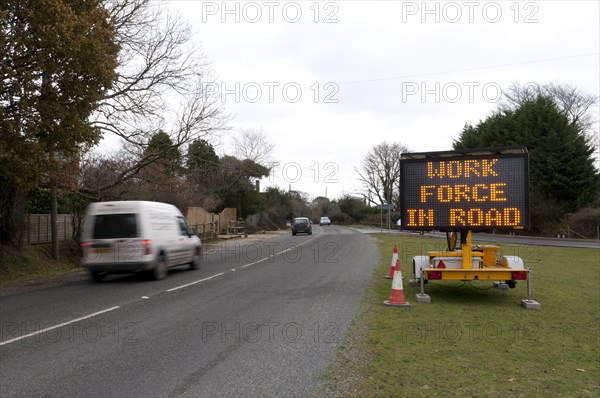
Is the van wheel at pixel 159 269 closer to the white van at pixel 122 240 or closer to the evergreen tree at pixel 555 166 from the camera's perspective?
the white van at pixel 122 240

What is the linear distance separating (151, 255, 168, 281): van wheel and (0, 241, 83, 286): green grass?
156 inches

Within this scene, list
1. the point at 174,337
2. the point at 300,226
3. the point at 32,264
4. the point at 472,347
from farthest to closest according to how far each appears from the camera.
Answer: the point at 300,226
the point at 32,264
the point at 174,337
the point at 472,347

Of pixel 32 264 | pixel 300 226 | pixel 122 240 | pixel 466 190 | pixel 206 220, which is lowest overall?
pixel 32 264

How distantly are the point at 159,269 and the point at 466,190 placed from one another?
329 inches

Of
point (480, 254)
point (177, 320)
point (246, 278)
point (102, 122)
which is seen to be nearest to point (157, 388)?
point (177, 320)

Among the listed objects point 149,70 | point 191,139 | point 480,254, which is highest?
point 149,70

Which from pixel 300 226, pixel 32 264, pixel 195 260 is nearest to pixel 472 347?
pixel 195 260

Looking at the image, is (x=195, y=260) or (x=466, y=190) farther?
(x=195, y=260)

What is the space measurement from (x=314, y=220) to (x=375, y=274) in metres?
106

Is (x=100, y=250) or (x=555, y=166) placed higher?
(x=555, y=166)

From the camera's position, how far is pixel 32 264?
17.3 metres

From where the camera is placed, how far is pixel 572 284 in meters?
13.5

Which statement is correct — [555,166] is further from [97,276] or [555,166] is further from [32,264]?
[32,264]

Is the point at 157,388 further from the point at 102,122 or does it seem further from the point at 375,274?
the point at 102,122
